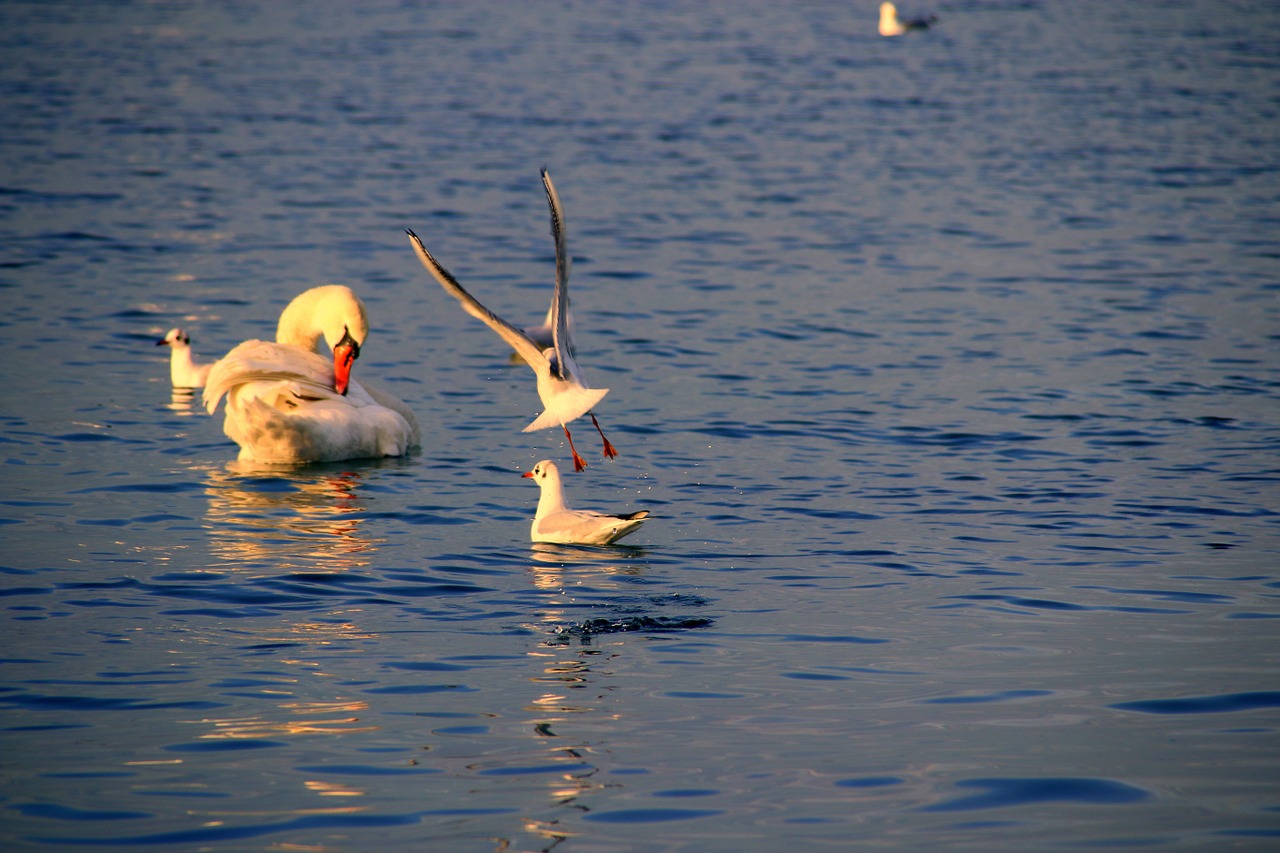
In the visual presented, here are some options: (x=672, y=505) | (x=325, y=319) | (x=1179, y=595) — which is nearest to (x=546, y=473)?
(x=672, y=505)

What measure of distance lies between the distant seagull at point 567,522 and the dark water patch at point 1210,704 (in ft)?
10.9

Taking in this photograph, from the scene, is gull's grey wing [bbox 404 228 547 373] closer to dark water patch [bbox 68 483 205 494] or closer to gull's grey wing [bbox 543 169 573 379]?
gull's grey wing [bbox 543 169 573 379]

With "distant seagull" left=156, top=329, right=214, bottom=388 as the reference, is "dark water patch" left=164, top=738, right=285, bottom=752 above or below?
below

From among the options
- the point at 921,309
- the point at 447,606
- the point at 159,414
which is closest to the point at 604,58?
the point at 921,309

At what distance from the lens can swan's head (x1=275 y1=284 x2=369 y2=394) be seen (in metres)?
12.9

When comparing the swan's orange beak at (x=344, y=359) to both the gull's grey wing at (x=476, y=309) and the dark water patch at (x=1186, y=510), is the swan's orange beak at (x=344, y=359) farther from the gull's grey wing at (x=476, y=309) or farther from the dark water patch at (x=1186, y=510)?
the dark water patch at (x=1186, y=510)

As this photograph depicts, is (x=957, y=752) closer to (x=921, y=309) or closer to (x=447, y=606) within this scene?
(x=447, y=606)

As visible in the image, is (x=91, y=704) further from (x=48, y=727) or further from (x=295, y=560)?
(x=295, y=560)

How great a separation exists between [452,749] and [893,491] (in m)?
5.45

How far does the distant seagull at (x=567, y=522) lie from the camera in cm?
1004

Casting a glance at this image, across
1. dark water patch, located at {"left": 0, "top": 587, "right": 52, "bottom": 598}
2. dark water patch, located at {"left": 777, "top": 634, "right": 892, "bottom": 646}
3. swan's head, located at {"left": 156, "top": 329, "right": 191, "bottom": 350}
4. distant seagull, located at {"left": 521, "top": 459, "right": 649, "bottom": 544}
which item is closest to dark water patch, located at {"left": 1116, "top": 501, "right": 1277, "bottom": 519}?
dark water patch, located at {"left": 777, "top": 634, "right": 892, "bottom": 646}

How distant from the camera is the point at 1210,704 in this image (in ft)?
24.7

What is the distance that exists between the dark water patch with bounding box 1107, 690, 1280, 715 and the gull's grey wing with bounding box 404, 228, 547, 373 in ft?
14.0

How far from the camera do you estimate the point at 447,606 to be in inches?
350
